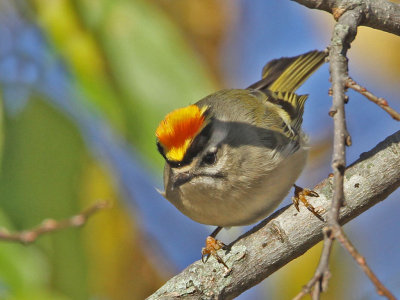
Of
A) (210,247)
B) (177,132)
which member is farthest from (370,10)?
(210,247)

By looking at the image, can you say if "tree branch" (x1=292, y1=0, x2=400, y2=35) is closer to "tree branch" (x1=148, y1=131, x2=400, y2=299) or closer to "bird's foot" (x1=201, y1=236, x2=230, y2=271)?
"tree branch" (x1=148, y1=131, x2=400, y2=299)

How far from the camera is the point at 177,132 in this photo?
263 cm

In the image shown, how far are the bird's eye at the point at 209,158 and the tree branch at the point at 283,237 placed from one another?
0.52 meters

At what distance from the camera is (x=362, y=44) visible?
3.58 metres

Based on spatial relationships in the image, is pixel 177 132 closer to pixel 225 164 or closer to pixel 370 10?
→ pixel 225 164

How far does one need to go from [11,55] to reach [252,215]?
4.27 feet

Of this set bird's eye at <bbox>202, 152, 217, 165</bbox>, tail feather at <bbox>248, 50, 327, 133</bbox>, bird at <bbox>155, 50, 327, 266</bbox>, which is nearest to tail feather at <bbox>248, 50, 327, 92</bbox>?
tail feather at <bbox>248, 50, 327, 133</bbox>

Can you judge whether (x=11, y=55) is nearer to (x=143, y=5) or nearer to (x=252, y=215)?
(x=143, y=5)

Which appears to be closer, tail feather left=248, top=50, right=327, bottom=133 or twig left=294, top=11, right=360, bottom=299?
twig left=294, top=11, right=360, bottom=299

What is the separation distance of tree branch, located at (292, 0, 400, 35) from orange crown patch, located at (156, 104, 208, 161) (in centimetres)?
81

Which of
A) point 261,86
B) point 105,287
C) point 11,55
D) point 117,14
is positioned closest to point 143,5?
point 117,14

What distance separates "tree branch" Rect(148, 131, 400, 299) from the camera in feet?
6.71

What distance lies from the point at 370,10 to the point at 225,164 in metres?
1.01

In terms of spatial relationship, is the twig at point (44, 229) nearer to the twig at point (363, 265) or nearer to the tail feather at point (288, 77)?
the twig at point (363, 265)
